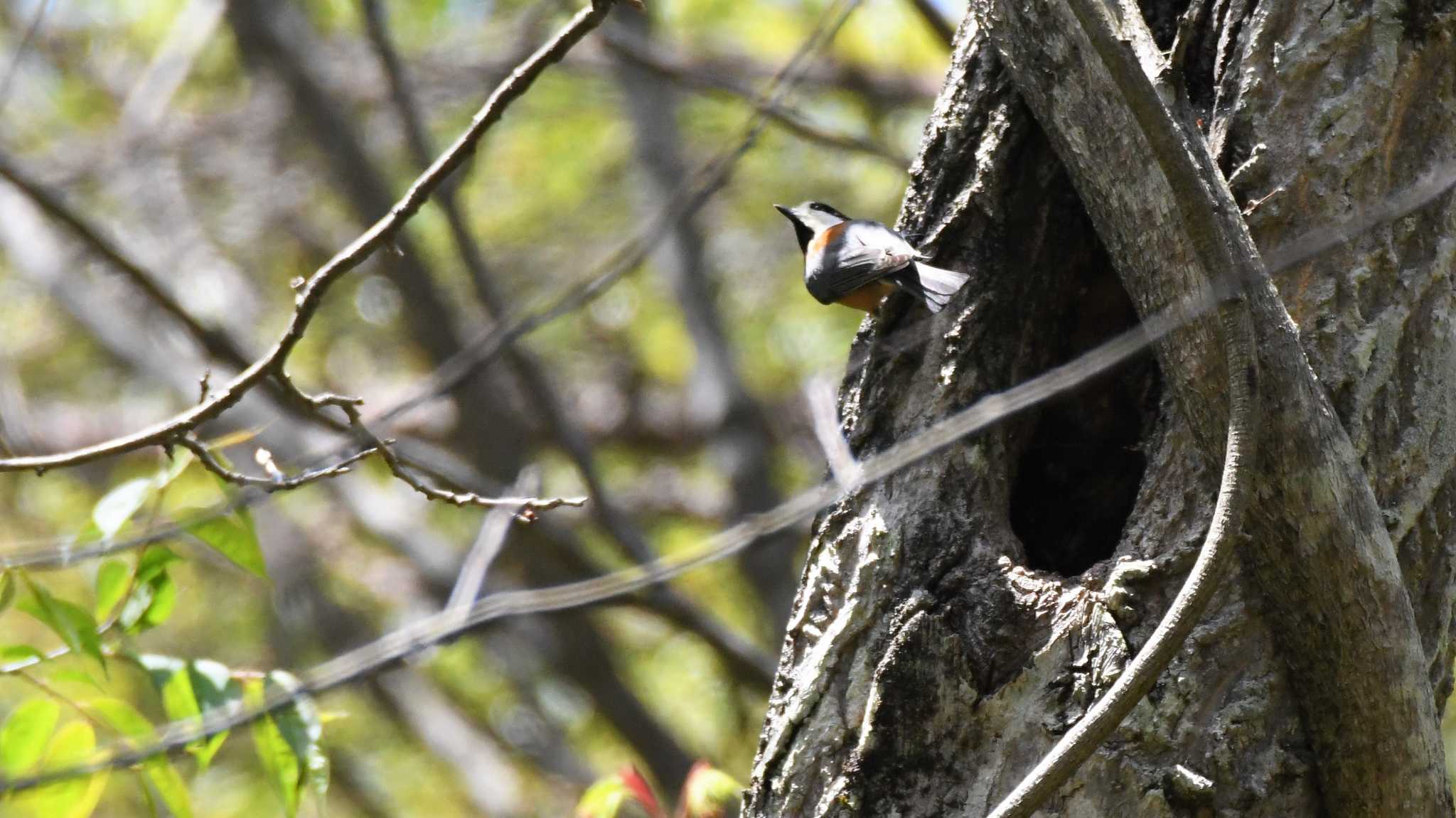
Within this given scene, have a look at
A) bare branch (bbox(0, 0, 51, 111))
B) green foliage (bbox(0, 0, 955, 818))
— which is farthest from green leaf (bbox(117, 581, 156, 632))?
green foliage (bbox(0, 0, 955, 818))

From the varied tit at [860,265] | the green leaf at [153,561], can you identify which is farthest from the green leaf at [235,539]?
the varied tit at [860,265]

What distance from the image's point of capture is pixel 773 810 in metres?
1.78

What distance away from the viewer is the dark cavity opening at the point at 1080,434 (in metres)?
1.97

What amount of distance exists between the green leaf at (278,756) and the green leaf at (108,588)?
0.81 feet

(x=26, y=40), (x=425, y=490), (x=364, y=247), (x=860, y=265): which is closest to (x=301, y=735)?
(x=425, y=490)

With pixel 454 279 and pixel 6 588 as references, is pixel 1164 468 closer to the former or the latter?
pixel 6 588

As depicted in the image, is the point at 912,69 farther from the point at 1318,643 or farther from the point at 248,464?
the point at 1318,643

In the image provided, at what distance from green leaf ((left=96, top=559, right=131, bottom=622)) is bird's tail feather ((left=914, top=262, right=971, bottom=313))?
128 centimetres

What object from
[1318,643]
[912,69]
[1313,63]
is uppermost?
[912,69]

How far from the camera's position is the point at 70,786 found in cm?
194

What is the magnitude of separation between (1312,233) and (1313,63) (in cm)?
23

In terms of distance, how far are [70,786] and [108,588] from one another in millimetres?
291

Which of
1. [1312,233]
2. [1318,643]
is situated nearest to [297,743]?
[1318,643]

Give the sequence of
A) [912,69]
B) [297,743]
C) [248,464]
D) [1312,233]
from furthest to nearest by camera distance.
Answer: [912,69] < [248,464] < [297,743] < [1312,233]
